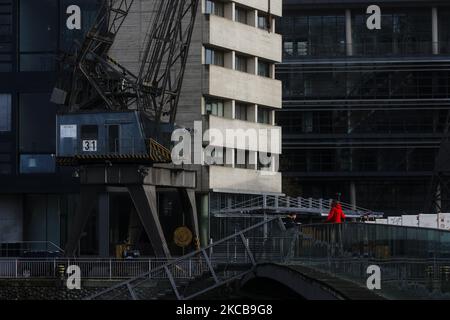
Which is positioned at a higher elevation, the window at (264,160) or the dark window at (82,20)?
Answer: the dark window at (82,20)

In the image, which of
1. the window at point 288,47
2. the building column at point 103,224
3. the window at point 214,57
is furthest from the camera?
the window at point 288,47

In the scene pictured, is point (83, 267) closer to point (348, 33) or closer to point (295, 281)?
point (295, 281)

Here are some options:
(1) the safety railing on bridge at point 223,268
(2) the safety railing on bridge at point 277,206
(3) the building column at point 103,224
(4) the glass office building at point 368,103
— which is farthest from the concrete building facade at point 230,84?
(1) the safety railing on bridge at point 223,268

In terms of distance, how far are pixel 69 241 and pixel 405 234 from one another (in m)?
42.3

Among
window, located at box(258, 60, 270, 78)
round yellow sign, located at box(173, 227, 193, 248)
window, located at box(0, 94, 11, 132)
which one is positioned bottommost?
round yellow sign, located at box(173, 227, 193, 248)

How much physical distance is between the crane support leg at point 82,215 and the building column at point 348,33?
51.7 m

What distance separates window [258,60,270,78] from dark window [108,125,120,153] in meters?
21.8

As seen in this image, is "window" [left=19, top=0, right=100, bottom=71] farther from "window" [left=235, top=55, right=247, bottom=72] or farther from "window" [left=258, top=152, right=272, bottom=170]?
"window" [left=258, top=152, right=272, bottom=170]

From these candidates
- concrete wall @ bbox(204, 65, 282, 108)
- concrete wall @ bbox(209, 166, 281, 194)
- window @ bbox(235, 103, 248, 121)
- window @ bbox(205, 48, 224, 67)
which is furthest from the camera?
window @ bbox(235, 103, 248, 121)

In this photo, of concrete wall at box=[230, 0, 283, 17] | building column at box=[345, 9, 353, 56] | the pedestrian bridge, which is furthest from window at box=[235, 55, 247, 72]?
the pedestrian bridge

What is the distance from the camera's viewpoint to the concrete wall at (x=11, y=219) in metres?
73.9

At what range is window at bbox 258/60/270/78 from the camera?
8588 cm

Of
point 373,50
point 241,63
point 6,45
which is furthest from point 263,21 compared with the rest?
point 373,50

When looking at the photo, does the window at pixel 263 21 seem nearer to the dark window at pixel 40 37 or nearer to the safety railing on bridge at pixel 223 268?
the dark window at pixel 40 37
